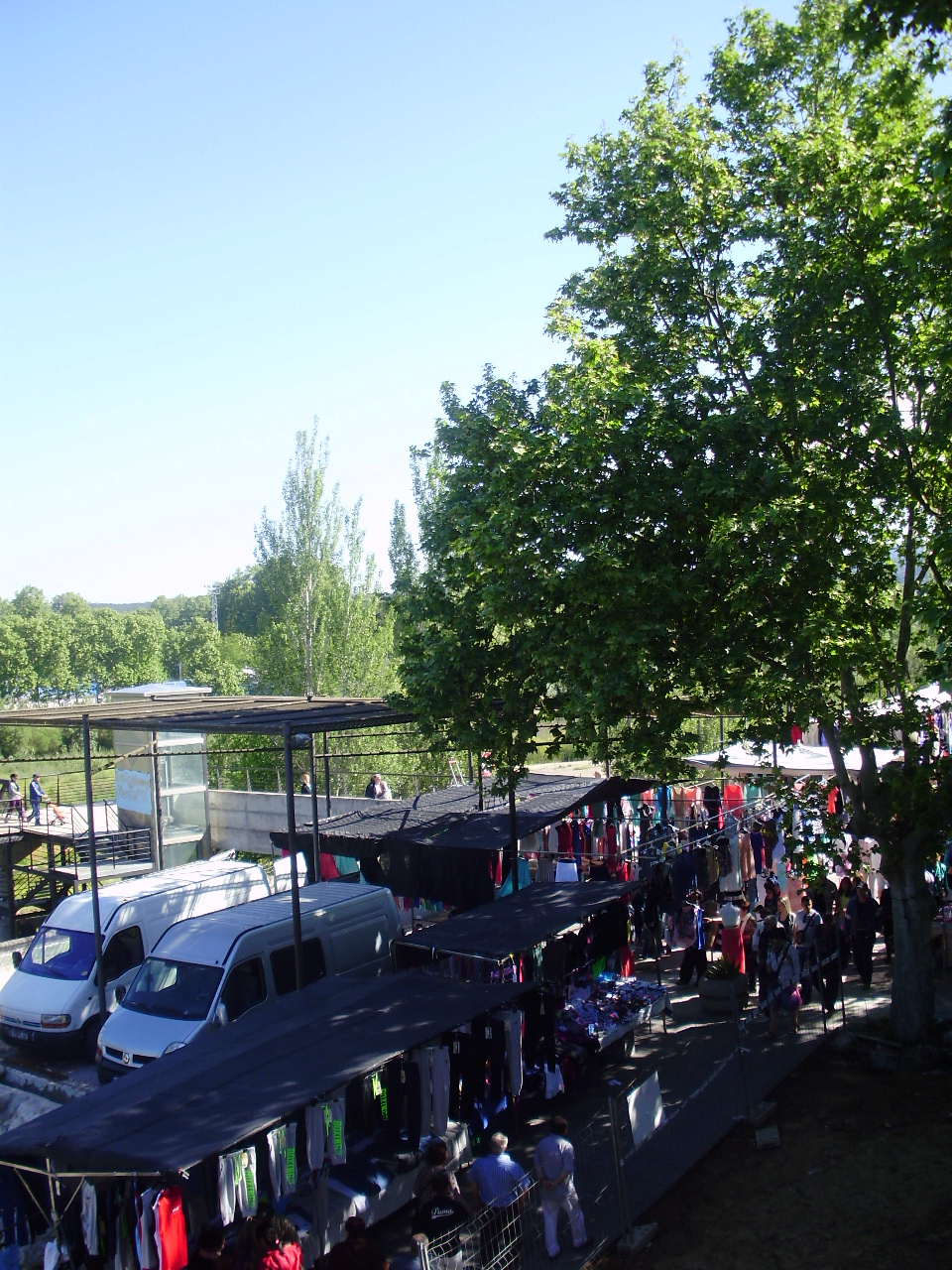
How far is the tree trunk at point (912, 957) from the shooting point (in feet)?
40.0

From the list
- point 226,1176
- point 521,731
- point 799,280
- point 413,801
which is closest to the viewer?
point 226,1176

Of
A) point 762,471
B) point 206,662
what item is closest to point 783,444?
point 762,471

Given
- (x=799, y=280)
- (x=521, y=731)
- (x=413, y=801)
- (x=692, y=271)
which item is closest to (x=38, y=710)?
(x=413, y=801)

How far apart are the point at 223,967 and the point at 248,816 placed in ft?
48.4

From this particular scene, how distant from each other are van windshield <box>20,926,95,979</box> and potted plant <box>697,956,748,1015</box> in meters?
9.45

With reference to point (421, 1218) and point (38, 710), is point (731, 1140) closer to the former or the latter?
point (421, 1218)

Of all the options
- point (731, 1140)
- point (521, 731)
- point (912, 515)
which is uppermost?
point (912, 515)

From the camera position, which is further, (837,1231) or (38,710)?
(38,710)

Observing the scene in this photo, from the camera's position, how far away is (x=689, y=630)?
38.2 feet

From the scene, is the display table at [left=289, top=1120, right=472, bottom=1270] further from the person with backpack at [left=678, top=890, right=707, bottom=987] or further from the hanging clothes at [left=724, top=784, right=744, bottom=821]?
the hanging clothes at [left=724, top=784, right=744, bottom=821]

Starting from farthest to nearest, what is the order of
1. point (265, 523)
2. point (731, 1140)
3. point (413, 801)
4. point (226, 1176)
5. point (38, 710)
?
point (265, 523), point (413, 801), point (38, 710), point (731, 1140), point (226, 1176)

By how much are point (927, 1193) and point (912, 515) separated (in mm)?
7464

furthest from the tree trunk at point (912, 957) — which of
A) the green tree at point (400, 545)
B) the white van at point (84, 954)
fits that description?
the green tree at point (400, 545)

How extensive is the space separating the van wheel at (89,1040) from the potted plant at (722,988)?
30.1 ft
